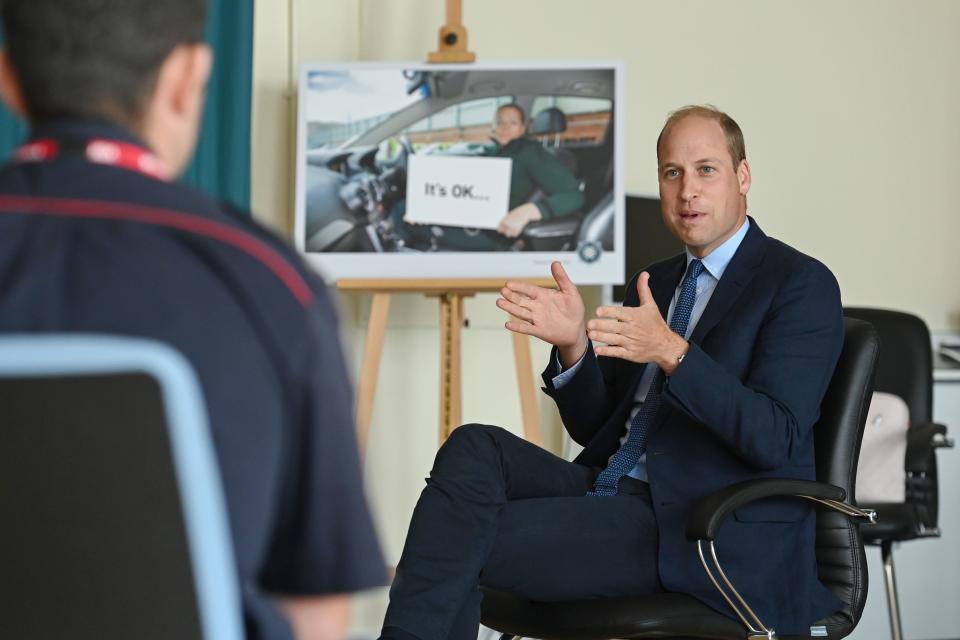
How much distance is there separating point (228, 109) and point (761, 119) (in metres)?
2.01

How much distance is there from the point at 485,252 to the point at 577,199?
1.15 ft

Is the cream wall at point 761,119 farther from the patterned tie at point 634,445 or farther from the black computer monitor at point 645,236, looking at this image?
the patterned tie at point 634,445

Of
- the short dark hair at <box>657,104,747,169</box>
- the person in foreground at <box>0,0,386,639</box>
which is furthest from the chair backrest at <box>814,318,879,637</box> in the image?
the person in foreground at <box>0,0,386,639</box>

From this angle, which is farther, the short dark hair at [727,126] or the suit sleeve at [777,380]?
the short dark hair at [727,126]

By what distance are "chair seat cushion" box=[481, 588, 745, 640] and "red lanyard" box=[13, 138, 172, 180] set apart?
1.49 m

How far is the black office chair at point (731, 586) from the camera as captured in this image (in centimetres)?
211

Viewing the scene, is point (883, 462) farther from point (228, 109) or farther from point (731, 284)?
point (228, 109)

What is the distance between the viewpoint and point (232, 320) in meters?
0.78

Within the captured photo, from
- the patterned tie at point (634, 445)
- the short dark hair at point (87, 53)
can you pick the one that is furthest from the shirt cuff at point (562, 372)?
the short dark hair at point (87, 53)

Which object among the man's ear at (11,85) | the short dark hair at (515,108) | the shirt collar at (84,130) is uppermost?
the short dark hair at (515,108)

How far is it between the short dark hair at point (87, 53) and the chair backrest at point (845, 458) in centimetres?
173

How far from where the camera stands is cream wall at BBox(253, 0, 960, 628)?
461 centimetres

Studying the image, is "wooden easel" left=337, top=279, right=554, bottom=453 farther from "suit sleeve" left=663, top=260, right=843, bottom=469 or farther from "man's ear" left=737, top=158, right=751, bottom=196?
"suit sleeve" left=663, top=260, right=843, bottom=469

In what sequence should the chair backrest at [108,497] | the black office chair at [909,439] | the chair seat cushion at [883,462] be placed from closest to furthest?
the chair backrest at [108,497], the black office chair at [909,439], the chair seat cushion at [883,462]
